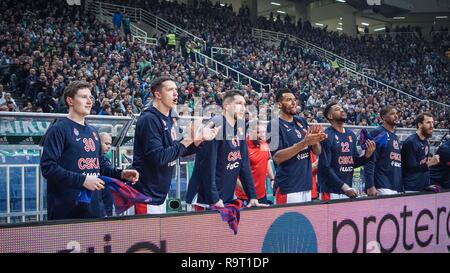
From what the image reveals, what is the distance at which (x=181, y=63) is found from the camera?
1950 centimetres

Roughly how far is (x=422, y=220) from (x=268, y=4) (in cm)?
3596

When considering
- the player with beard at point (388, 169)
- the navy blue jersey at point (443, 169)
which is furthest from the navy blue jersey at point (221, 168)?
the navy blue jersey at point (443, 169)

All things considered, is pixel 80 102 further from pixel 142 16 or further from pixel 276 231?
pixel 142 16

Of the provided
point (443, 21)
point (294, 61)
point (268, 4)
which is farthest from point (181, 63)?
point (443, 21)

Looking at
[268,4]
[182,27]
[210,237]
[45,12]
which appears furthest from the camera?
[268,4]

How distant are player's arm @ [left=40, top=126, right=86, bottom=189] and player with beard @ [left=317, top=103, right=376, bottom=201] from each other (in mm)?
3270

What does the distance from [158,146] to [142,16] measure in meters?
22.3

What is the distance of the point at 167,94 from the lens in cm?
476

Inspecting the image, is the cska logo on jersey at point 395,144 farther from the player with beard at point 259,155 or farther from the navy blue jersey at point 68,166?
the navy blue jersey at point 68,166

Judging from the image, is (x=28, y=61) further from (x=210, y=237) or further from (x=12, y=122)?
(x=210, y=237)

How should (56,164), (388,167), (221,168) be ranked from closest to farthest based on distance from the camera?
(56,164) < (221,168) < (388,167)

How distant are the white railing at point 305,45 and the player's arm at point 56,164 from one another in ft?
88.0

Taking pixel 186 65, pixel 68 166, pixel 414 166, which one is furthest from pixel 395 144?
pixel 186 65

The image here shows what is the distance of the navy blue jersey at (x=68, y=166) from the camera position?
403 cm
